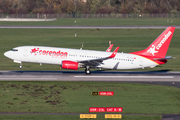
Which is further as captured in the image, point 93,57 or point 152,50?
point 152,50

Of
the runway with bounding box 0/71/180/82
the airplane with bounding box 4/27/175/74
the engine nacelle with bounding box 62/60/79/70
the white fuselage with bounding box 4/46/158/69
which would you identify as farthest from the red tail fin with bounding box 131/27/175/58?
the engine nacelle with bounding box 62/60/79/70

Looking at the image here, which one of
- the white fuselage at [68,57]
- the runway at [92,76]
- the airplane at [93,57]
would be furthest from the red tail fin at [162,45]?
the runway at [92,76]

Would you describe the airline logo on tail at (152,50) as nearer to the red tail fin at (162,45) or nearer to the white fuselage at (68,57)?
the red tail fin at (162,45)

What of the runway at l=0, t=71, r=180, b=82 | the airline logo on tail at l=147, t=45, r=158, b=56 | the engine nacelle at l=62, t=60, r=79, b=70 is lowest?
the runway at l=0, t=71, r=180, b=82

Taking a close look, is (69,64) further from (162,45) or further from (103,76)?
(162,45)

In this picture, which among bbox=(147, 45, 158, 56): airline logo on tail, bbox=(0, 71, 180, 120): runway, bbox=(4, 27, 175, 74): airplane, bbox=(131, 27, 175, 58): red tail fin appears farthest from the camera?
bbox=(147, 45, 158, 56): airline logo on tail

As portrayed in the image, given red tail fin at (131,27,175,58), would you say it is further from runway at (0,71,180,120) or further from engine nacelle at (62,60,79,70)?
engine nacelle at (62,60,79,70)

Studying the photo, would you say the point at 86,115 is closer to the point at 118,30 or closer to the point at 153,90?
the point at 153,90

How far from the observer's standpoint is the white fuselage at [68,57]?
45500mm

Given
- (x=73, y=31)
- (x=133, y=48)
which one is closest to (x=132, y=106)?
(x=133, y=48)

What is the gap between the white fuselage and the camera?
4550 cm

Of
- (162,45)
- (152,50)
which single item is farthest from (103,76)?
(162,45)

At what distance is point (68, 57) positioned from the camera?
4566 cm

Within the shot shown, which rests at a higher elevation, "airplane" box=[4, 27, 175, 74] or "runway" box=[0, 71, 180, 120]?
"airplane" box=[4, 27, 175, 74]
